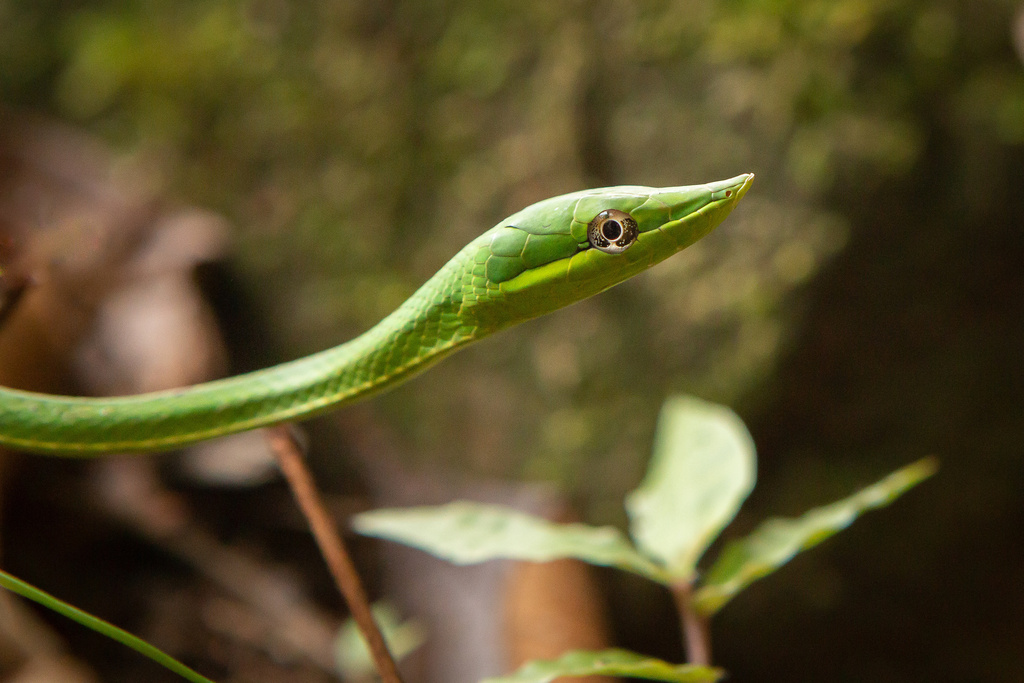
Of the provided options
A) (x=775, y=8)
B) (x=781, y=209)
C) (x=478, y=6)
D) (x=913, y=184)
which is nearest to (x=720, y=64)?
(x=775, y=8)

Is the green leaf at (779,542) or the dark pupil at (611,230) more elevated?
the dark pupil at (611,230)

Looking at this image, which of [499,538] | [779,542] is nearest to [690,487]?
[779,542]

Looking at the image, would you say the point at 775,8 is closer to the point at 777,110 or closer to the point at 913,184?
the point at 777,110

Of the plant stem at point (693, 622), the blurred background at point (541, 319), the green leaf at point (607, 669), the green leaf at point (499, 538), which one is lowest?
the green leaf at point (607, 669)

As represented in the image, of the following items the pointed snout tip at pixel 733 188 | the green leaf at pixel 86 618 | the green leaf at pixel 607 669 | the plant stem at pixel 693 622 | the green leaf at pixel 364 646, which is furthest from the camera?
the green leaf at pixel 364 646

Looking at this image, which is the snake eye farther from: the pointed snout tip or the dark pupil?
the pointed snout tip

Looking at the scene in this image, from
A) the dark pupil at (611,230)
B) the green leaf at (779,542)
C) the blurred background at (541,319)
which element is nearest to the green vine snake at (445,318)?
the dark pupil at (611,230)

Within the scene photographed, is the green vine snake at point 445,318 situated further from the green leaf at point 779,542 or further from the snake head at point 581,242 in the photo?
the green leaf at point 779,542
